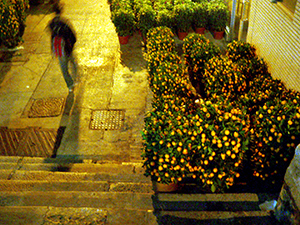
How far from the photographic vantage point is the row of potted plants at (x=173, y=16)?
34.8 feet

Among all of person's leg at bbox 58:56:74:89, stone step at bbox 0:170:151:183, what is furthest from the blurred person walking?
stone step at bbox 0:170:151:183

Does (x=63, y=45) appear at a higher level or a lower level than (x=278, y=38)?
lower

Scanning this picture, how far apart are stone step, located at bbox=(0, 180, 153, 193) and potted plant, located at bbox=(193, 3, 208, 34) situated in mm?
8158

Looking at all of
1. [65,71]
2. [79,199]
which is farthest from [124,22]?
[79,199]

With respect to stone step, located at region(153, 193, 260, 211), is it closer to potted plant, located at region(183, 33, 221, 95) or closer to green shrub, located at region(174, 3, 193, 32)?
potted plant, located at region(183, 33, 221, 95)

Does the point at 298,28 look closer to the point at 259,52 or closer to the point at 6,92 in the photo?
the point at 259,52

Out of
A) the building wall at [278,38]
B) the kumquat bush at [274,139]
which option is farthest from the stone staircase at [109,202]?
the building wall at [278,38]

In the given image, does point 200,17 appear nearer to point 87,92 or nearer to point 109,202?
point 87,92

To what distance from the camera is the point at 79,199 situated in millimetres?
4414

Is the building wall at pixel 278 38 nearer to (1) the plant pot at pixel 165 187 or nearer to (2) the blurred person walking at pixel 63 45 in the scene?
(1) the plant pot at pixel 165 187

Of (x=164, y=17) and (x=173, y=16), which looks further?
(x=173, y=16)

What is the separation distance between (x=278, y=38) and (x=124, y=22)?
605 centimetres

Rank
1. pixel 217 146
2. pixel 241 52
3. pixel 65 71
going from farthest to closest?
pixel 65 71 < pixel 241 52 < pixel 217 146

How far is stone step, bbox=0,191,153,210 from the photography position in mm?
4273
